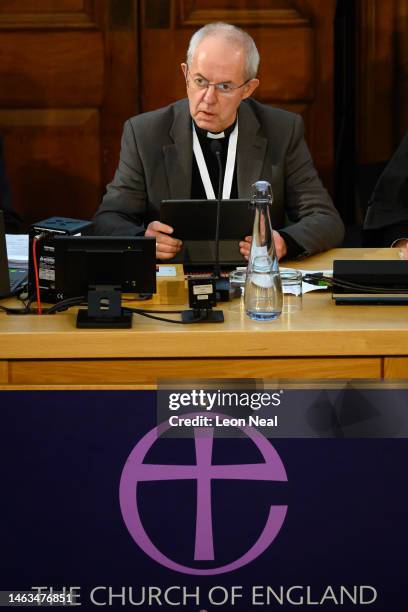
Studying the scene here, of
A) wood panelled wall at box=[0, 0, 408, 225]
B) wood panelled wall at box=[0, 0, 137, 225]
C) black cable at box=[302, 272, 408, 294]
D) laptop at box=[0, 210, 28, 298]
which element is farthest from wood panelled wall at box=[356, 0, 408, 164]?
laptop at box=[0, 210, 28, 298]

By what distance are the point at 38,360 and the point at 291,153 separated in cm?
155

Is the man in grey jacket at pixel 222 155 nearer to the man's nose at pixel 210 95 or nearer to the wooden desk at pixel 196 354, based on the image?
the man's nose at pixel 210 95

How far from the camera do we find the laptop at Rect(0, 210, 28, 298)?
2.36 metres

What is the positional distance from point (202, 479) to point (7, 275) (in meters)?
0.79

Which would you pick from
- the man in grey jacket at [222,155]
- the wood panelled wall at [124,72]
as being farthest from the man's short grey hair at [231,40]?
the wood panelled wall at [124,72]

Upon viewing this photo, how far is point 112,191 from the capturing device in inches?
131

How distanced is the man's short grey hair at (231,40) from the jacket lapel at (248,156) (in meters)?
0.18

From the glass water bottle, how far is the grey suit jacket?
3.39 ft

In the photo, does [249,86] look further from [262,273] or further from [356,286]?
[262,273]

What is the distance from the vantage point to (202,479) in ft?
6.59

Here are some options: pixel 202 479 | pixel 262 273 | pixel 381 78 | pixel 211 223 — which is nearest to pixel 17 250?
pixel 211 223

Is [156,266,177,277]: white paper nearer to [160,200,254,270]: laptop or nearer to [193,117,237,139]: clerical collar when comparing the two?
[160,200,254,270]: laptop

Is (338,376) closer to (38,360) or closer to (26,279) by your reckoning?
(38,360)

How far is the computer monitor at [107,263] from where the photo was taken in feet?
7.40
